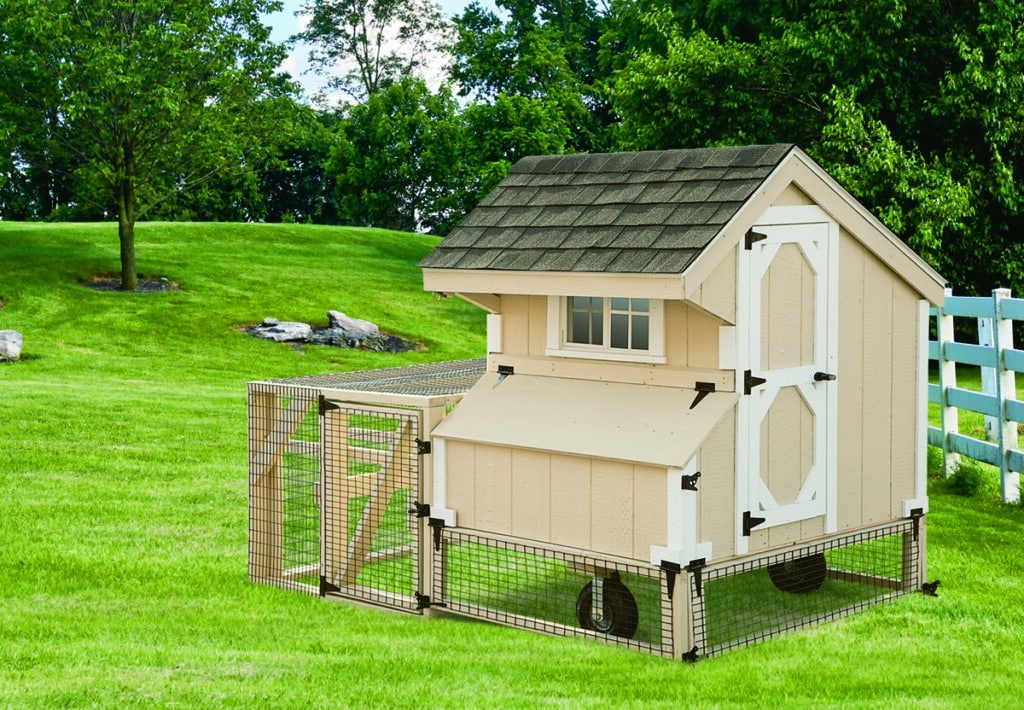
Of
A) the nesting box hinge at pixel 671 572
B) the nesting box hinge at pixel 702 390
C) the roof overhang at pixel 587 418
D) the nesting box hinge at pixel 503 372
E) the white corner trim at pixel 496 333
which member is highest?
the white corner trim at pixel 496 333

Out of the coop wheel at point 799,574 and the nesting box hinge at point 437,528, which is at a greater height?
the nesting box hinge at point 437,528

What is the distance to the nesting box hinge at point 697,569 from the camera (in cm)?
711

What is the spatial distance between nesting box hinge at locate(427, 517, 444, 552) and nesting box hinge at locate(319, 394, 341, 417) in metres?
1.02

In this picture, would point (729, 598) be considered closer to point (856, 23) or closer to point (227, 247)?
point (856, 23)

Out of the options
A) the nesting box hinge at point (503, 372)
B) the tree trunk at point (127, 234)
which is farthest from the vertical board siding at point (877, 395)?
the tree trunk at point (127, 234)

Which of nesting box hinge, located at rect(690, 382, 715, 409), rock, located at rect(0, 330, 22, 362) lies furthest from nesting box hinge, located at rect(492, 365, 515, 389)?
rock, located at rect(0, 330, 22, 362)

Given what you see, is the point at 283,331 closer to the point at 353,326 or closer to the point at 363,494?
the point at 353,326

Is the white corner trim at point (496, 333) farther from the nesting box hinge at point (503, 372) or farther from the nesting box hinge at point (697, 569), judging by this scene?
the nesting box hinge at point (697, 569)

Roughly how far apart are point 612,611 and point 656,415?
3.99 feet

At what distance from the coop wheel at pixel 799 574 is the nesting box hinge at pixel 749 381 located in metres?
1.85

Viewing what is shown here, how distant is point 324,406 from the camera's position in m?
8.66

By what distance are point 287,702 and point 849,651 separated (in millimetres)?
3066

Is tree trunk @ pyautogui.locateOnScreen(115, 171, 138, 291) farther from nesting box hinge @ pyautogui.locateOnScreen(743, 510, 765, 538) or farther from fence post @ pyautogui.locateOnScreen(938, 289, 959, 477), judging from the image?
nesting box hinge @ pyautogui.locateOnScreen(743, 510, 765, 538)

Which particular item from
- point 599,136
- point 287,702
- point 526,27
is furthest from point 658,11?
point 287,702
